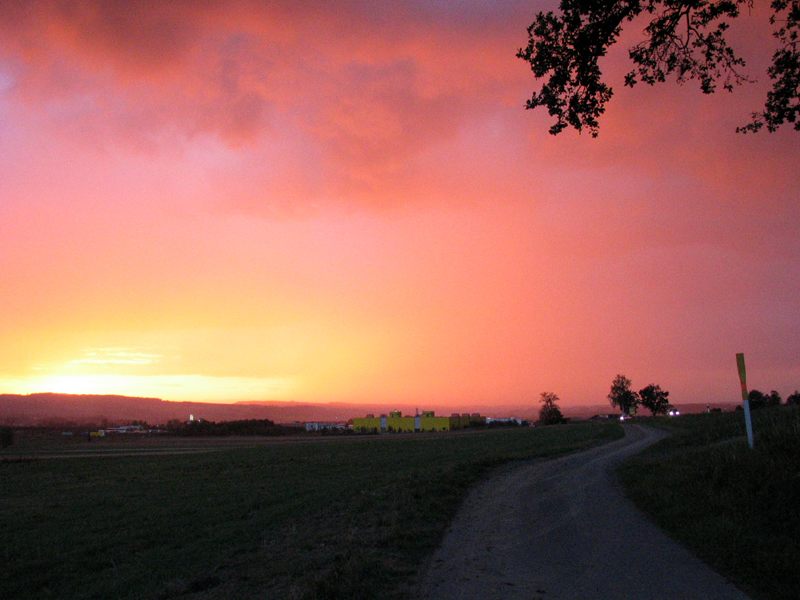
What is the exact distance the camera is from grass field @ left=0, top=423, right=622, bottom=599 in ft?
30.0

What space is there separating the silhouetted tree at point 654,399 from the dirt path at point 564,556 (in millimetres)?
152359

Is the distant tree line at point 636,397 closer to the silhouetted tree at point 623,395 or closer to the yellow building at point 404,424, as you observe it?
the silhouetted tree at point 623,395

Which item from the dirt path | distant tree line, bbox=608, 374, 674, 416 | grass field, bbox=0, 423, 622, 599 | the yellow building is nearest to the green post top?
the dirt path

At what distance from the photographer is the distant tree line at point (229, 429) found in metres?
98.2

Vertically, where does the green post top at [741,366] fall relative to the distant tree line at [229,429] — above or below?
above

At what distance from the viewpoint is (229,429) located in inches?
3937

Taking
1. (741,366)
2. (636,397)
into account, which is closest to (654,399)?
(636,397)

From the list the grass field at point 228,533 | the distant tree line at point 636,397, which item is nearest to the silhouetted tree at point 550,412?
the distant tree line at point 636,397

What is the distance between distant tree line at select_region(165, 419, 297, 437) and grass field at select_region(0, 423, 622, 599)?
70.7m

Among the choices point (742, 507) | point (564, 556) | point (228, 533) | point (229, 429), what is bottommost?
point (228, 533)

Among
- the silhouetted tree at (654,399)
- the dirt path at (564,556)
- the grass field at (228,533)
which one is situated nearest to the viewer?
the dirt path at (564,556)

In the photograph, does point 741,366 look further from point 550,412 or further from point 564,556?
point 550,412

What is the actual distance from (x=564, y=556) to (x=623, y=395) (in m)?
161

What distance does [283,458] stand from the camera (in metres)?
39.6
